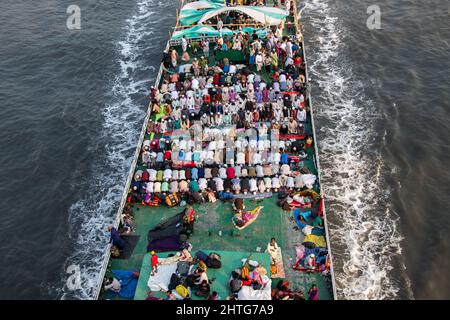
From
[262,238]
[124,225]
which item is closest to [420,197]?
A: [262,238]

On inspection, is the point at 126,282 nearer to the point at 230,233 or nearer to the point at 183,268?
the point at 183,268

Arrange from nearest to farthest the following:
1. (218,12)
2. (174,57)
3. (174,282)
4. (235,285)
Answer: (235,285) → (174,282) → (174,57) → (218,12)

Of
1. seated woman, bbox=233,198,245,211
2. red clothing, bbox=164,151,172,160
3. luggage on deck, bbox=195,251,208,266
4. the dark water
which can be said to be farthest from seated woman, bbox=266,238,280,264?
red clothing, bbox=164,151,172,160

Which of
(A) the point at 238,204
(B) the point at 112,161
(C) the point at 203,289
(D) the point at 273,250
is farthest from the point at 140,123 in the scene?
(C) the point at 203,289

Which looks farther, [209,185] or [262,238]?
[209,185]

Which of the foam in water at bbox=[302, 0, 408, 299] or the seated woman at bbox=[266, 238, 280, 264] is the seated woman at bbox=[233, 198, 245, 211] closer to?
the seated woman at bbox=[266, 238, 280, 264]

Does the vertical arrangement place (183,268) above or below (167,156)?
below

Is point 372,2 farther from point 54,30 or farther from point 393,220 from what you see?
point 54,30
